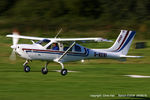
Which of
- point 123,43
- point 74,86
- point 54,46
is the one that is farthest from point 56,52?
point 123,43

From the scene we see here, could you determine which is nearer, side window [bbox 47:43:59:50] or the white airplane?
the white airplane

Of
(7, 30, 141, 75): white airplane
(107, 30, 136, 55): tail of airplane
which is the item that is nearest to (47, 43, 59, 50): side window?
(7, 30, 141, 75): white airplane

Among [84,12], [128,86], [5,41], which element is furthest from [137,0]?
[128,86]

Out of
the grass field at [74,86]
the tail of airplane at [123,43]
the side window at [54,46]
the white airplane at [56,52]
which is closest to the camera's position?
the grass field at [74,86]

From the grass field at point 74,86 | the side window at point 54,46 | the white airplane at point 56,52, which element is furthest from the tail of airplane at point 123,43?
the side window at point 54,46

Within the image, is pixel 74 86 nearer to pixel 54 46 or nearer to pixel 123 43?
pixel 54 46

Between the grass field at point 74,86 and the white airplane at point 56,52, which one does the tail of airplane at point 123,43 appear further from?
the grass field at point 74,86

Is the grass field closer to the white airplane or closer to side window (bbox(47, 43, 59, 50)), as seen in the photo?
A: the white airplane

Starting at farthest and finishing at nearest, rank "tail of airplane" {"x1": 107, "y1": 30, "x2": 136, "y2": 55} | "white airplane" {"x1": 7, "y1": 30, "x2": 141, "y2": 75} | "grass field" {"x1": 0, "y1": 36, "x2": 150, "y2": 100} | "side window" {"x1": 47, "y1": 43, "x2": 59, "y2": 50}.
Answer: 1. "tail of airplane" {"x1": 107, "y1": 30, "x2": 136, "y2": 55}
2. "side window" {"x1": 47, "y1": 43, "x2": 59, "y2": 50}
3. "white airplane" {"x1": 7, "y1": 30, "x2": 141, "y2": 75}
4. "grass field" {"x1": 0, "y1": 36, "x2": 150, "y2": 100}

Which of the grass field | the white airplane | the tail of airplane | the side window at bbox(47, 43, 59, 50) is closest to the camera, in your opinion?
the grass field

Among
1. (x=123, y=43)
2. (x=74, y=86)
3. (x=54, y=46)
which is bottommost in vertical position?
(x=74, y=86)

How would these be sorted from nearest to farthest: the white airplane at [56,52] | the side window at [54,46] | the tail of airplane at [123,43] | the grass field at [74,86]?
1. the grass field at [74,86]
2. the white airplane at [56,52]
3. the side window at [54,46]
4. the tail of airplane at [123,43]

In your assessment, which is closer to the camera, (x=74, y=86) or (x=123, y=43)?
(x=74, y=86)

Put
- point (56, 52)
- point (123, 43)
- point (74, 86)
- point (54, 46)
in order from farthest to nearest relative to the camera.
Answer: point (123, 43) → point (54, 46) → point (56, 52) → point (74, 86)
